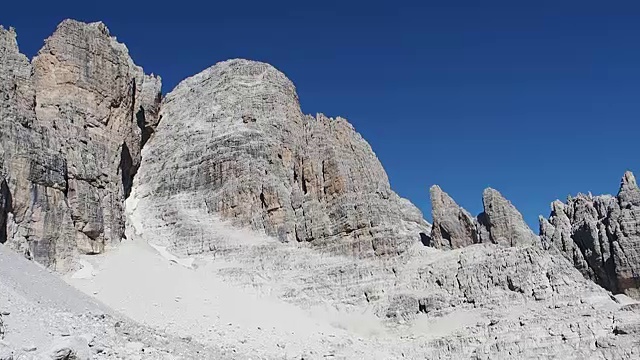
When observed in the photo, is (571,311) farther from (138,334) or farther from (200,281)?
(138,334)

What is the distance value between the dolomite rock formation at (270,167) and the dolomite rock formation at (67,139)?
22.8 ft

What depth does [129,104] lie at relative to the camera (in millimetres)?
56594

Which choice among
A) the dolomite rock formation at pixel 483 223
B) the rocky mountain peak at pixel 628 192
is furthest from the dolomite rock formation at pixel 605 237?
the dolomite rock formation at pixel 483 223

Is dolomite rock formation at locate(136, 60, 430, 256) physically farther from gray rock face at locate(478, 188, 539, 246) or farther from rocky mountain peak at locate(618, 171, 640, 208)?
rocky mountain peak at locate(618, 171, 640, 208)

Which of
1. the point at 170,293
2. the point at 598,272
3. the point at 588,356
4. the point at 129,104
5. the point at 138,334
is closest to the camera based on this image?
the point at 138,334

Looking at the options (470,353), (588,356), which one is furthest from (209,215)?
(588,356)

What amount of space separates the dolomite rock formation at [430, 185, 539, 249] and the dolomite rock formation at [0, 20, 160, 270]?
80.2ft

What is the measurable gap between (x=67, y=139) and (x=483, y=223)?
114 feet

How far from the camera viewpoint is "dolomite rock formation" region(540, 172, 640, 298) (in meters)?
59.2

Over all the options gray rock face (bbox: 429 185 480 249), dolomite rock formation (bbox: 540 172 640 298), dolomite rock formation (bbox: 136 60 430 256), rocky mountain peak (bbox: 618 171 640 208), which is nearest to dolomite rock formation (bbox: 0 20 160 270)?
dolomite rock formation (bbox: 136 60 430 256)

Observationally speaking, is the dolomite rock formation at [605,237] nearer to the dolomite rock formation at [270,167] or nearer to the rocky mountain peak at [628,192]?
the rocky mountain peak at [628,192]

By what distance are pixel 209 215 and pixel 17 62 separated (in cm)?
1966

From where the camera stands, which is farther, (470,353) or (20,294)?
(470,353)

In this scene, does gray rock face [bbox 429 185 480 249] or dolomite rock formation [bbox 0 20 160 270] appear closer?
dolomite rock formation [bbox 0 20 160 270]
